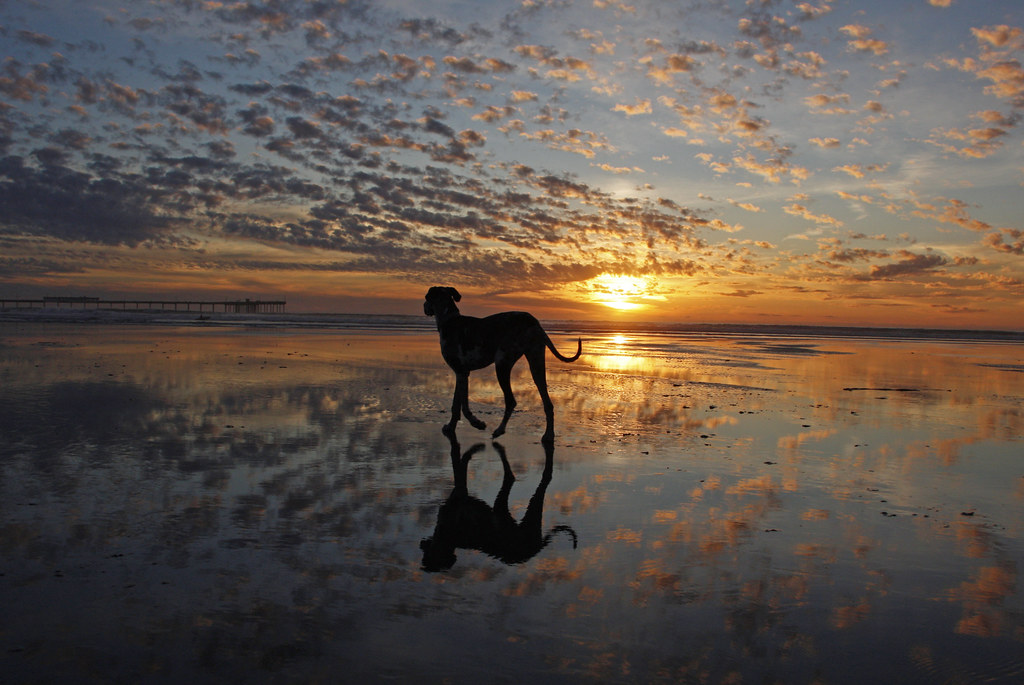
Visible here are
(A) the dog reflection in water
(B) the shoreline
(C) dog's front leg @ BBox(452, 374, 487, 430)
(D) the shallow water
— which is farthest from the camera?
(B) the shoreline

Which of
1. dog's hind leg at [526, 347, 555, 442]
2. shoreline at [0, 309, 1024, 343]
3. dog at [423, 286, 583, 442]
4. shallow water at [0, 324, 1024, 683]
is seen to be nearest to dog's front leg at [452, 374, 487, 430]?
dog at [423, 286, 583, 442]

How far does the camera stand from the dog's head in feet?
37.8

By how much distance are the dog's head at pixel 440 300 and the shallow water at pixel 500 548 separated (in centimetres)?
191

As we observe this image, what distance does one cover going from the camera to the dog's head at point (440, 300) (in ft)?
37.8

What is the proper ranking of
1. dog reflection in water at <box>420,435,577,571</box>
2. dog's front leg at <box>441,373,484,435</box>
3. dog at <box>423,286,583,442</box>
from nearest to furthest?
dog reflection in water at <box>420,435,577,571</box>, dog's front leg at <box>441,373,484,435</box>, dog at <box>423,286,583,442</box>

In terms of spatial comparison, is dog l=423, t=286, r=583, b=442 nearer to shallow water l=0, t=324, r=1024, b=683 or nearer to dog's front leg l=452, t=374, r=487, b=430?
dog's front leg l=452, t=374, r=487, b=430

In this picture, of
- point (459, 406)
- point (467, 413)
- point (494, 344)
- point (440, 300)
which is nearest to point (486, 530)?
point (459, 406)

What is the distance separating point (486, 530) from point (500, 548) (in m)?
Answer: 0.50

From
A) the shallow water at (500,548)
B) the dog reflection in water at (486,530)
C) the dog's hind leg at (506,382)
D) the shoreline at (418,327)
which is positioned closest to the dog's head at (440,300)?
the dog's hind leg at (506,382)

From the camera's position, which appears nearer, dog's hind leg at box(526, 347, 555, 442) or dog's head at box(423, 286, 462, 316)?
dog's hind leg at box(526, 347, 555, 442)

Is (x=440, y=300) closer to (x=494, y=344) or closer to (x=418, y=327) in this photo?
(x=494, y=344)

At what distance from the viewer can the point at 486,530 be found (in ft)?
19.6

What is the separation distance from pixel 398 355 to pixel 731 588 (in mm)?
22735

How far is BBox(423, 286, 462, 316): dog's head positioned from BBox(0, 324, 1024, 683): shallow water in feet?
6.26
